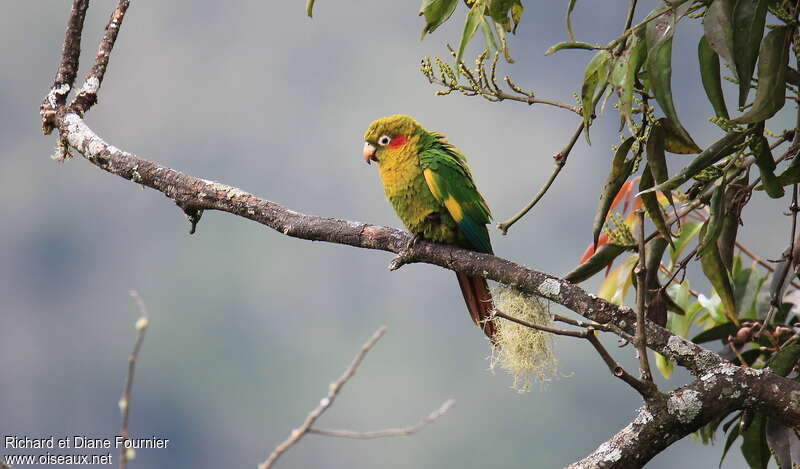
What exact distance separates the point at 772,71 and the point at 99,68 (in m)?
1.84

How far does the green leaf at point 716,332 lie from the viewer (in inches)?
93.8

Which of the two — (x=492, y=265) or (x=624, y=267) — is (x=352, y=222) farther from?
(x=624, y=267)

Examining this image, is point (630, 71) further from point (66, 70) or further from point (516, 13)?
point (66, 70)

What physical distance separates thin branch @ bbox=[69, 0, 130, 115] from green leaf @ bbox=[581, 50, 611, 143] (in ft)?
4.89

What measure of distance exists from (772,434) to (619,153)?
75 centimetres

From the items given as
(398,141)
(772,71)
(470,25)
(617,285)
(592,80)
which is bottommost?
(772,71)

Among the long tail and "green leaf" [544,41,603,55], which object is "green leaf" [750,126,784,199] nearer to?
"green leaf" [544,41,603,55]

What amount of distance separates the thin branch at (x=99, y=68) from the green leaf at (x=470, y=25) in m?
1.22

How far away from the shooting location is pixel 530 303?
1.90 metres

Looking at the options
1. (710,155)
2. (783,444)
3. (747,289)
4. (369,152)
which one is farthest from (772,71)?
(369,152)

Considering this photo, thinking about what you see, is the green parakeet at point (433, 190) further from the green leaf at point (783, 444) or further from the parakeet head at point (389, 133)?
the green leaf at point (783, 444)

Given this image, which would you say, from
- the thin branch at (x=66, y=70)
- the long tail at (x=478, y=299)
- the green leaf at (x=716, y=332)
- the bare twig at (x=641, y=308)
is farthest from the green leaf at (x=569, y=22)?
the thin branch at (x=66, y=70)

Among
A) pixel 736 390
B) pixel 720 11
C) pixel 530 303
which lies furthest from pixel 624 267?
pixel 720 11

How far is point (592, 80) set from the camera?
160cm
